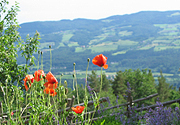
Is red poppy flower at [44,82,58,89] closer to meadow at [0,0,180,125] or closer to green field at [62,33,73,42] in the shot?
meadow at [0,0,180,125]

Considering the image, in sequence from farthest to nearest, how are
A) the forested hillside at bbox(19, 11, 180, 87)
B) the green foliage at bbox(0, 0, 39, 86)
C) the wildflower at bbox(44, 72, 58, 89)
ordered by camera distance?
the forested hillside at bbox(19, 11, 180, 87) < the green foliage at bbox(0, 0, 39, 86) < the wildflower at bbox(44, 72, 58, 89)

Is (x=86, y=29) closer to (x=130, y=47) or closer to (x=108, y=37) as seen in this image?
A: (x=108, y=37)

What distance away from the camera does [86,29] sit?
18675 centimetres

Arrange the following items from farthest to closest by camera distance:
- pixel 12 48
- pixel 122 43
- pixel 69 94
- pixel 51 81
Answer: pixel 122 43 < pixel 12 48 < pixel 69 94 < pixel 51 81

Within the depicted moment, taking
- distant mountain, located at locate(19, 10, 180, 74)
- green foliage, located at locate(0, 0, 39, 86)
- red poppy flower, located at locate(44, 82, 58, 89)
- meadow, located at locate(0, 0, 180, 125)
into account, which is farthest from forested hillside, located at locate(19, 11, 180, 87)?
red poppy flower, located at locate(44, 82, 58, 89)

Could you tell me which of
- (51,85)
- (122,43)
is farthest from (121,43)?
(51,85)

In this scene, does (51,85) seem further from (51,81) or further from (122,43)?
(122,43)

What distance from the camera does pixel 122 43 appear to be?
145750 mm

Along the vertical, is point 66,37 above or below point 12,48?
above

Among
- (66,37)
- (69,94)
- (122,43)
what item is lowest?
(69,94)

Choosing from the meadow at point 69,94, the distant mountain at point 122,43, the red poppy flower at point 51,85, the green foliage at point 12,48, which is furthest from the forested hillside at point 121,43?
the red poppy flower at point 51,85

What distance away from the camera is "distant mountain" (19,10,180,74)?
116 m

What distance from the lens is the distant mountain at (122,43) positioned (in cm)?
11614

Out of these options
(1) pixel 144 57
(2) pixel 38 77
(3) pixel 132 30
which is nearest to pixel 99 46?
(1) pixel 144 57
